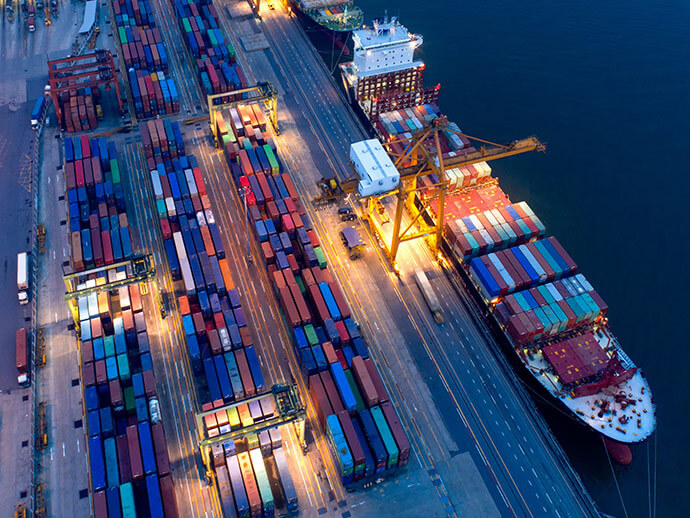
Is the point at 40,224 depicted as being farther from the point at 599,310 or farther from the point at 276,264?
the point at 599,310

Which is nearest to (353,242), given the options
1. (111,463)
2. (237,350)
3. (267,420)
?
(237,350)

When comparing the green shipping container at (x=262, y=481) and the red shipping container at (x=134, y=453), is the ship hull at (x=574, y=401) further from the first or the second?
the red shipping container at (x=134, y=453)

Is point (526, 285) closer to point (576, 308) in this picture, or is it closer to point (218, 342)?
point (576, 308)

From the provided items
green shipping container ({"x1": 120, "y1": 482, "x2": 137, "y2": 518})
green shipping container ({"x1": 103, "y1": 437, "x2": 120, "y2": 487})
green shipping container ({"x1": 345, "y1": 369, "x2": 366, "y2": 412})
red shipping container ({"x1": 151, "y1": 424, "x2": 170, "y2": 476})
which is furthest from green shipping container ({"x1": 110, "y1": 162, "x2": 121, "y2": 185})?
green shipping container ({"x1": 120, "y1": 482, "x2": 137, "y2": 518})

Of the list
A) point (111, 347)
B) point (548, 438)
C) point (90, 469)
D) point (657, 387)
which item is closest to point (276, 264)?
point (111, 347)

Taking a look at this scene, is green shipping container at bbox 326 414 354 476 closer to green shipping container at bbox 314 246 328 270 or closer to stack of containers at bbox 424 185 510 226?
green shipping container at bbox 314 246 328 270

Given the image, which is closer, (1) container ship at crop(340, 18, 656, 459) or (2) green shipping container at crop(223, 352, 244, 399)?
(2) green shipping container at crop(223, 352, 244, 399)
